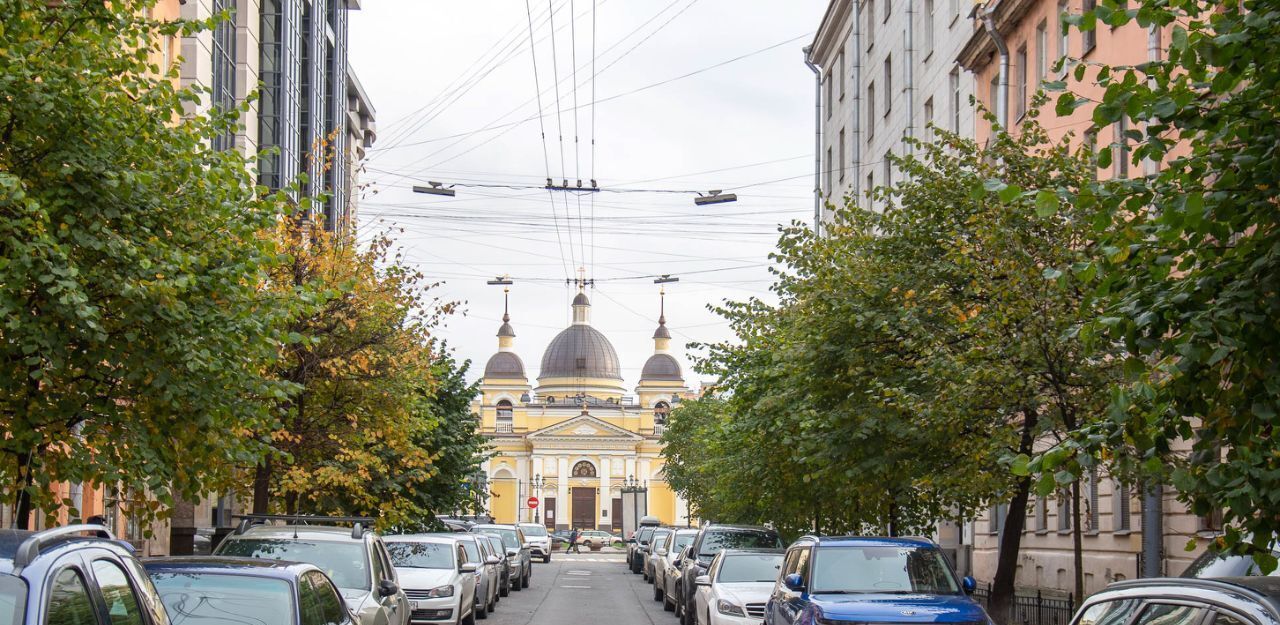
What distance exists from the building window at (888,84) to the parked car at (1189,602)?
36929 millimetres

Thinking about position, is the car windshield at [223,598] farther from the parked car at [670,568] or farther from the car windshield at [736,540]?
the parked car at [670,568]

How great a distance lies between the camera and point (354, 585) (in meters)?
15.1

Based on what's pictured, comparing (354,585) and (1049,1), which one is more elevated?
(1049,1)

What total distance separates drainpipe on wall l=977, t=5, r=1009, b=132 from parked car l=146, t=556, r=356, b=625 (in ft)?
71.9

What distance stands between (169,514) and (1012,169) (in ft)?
32.9

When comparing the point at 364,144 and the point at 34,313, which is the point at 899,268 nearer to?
the point at 34,313

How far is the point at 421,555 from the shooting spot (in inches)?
902

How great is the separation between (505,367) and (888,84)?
113162 millimetres

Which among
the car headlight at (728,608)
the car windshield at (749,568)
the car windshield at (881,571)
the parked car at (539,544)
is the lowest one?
the parked car at (539,544)

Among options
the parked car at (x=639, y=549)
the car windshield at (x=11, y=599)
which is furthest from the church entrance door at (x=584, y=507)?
the car windshield at (x=11, y=599)

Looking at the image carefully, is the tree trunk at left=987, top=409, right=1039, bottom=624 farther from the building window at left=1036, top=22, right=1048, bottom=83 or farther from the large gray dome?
the large gray dome

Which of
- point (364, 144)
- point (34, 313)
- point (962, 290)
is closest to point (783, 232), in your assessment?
point (962, 290)

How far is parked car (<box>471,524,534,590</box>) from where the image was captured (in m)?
38.5

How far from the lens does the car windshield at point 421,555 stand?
73.8ft
